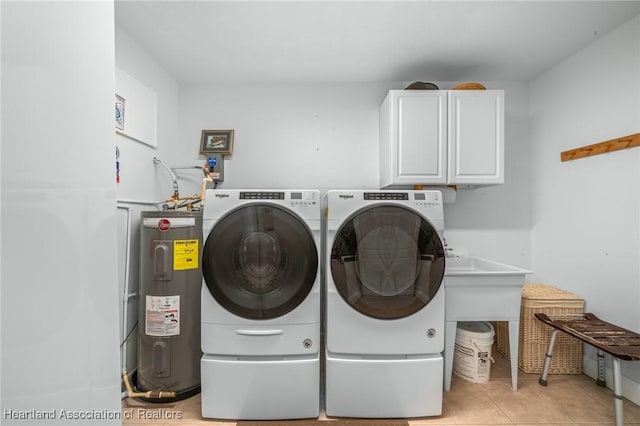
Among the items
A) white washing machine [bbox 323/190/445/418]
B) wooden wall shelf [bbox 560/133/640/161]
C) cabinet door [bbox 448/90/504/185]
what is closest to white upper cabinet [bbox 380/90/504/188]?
cabinet door [bbox 448/90/504/185]

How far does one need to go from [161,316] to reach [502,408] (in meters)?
2.08

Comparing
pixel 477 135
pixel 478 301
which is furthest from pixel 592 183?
pixel 478 301

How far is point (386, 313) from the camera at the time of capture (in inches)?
63.6

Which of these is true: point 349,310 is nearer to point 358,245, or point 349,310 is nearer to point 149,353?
point 358,245

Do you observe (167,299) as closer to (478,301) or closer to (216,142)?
(216,142)

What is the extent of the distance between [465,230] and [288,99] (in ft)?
6.42

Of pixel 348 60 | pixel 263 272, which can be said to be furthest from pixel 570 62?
pixel 263 272

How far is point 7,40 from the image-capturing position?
0.37 metres

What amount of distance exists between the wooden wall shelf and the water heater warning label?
9.56 feet

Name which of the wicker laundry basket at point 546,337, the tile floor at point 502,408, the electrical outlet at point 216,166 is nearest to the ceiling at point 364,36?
the electrical outlet at point 216,166

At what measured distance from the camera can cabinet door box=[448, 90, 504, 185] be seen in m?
2.19

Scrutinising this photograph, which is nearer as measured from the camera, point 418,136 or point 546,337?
point 546,337

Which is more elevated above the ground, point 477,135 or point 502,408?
point 477,135

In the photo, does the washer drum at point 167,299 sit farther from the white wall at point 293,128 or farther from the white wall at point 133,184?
the white wall at point 293,128
